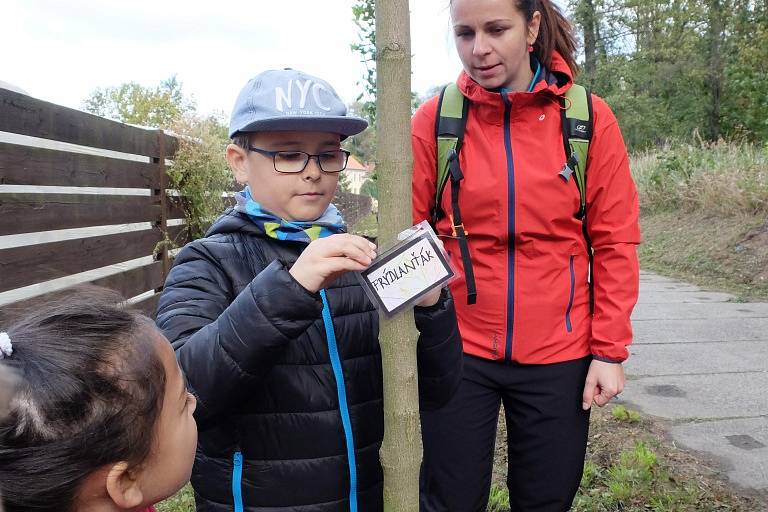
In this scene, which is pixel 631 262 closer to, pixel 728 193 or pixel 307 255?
pixel 307 255

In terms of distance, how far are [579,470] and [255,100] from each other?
1.39 m

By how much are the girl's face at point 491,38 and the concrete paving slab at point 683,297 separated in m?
5.88

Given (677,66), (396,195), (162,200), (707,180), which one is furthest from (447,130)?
(677,66)

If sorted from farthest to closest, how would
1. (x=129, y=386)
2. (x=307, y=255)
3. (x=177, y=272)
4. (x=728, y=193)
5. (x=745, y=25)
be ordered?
(x=745, y=25) → (x=728, y=193) → (x=177, y=272) → (x=307, y=255) → (x=129, y=386)

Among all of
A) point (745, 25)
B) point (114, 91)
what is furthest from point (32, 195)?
point (114, 91)

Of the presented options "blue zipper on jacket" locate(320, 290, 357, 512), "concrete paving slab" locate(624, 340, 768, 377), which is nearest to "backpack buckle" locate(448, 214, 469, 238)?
"blue zipper on jacket" locate(320, 290, 357, 512)

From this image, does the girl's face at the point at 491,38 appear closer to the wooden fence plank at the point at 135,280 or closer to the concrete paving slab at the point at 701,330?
the wooden fence plank at the point at 135,280

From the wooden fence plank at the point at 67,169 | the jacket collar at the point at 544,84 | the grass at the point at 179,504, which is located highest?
the jacket collar at the point at 544,84

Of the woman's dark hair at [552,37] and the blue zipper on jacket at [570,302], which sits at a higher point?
the woman's dark hair at [552,37]

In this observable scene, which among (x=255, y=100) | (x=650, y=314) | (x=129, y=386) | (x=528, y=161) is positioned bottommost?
(x=650, y=314)

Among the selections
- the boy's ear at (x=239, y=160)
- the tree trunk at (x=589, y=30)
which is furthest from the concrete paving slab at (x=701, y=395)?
the tree trunk at (x=589, y=30)

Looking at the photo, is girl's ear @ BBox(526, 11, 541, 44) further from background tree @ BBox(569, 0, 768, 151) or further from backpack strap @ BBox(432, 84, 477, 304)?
background tree @ BBox(569, 0, 768, 151)

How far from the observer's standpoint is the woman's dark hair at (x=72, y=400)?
35.8 inches

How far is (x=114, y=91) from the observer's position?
163 ft
